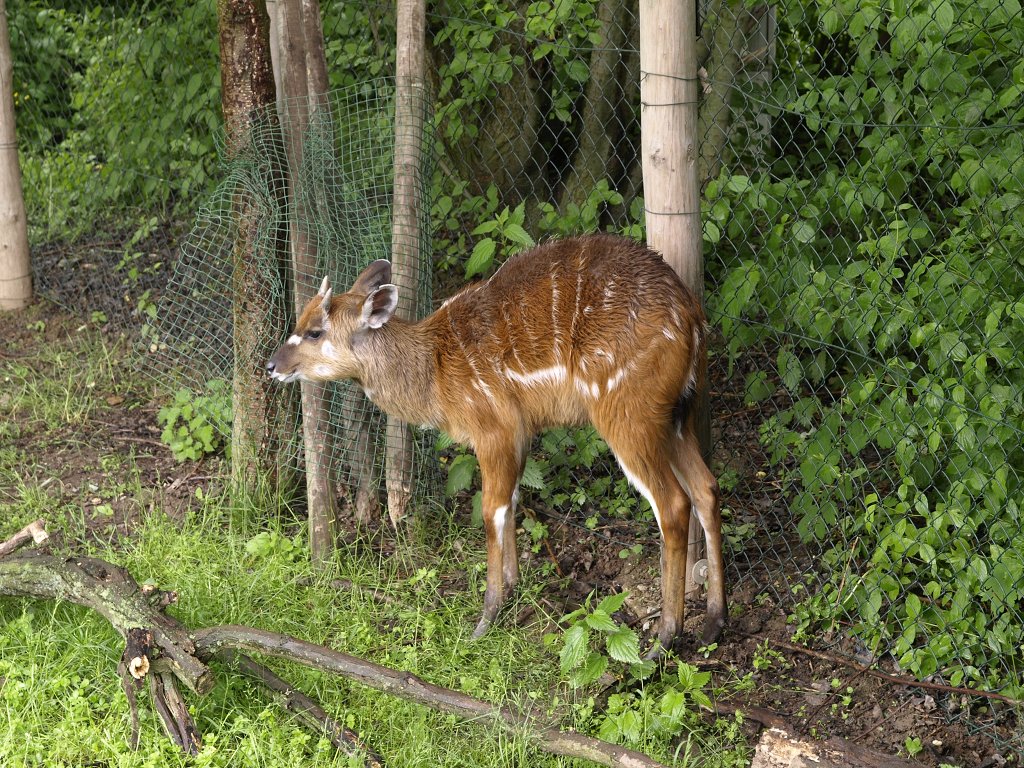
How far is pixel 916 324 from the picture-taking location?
3.81 metres

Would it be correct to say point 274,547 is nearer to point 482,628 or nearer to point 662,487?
point 482,628

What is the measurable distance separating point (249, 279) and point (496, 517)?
1.57m

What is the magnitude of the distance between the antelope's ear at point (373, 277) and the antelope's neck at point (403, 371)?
0.54 ft

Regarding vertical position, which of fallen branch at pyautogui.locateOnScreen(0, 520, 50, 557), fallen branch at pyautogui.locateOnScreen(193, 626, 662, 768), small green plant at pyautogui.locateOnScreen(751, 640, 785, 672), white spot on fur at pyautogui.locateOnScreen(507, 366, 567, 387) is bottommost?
small green plant at pyautogui.locateOnScreen(751, 640, 785, 672)

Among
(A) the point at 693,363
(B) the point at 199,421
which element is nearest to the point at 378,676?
(A) the point at 693,363

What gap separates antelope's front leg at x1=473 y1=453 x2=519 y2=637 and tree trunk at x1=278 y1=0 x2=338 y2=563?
0.78 m

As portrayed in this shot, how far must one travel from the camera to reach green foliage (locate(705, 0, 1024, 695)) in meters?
3.67

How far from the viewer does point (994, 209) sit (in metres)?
3.68

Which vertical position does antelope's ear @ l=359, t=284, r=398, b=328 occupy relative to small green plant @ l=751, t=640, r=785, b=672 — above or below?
above

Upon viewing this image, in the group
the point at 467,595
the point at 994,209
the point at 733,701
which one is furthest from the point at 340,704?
the point at 994,209

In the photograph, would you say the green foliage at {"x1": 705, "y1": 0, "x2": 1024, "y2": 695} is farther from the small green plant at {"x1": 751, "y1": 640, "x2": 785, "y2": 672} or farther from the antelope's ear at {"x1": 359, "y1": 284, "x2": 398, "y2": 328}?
the antelope's ear at {"x1": 359, "y1": 284, "x2": 398, "y2": 328}

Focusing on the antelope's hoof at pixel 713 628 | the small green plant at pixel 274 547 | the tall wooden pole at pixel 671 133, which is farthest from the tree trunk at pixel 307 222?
the antelope's hoof at pixel 713 628

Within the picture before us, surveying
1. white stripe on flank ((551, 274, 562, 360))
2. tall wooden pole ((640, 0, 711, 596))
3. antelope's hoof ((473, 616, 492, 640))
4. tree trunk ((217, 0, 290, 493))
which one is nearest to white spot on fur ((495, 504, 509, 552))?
antelope's hoof ((473, 616, 492, 640))

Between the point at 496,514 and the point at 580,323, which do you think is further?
the point at 496,514
